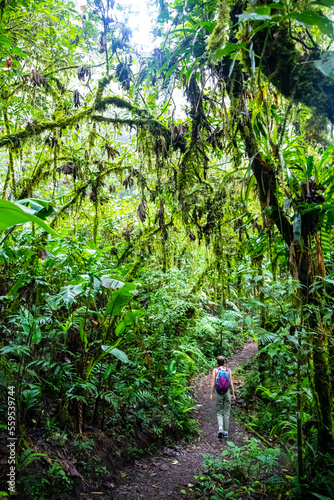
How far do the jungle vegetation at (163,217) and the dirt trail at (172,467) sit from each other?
237 mm

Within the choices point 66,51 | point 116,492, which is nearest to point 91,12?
point 66,51

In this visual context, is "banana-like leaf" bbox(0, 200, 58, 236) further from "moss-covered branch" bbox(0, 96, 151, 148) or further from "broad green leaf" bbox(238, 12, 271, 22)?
"moss-covered branch" bbox(0, 96, 151, 148)

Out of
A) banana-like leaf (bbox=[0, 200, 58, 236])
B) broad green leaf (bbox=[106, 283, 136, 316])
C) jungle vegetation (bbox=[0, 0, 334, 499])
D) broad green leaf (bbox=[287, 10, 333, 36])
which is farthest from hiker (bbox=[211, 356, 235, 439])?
broad green leaf (bbox=[287, 10, 333, 36])

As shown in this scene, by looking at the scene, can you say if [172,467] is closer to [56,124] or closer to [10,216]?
[10,216]

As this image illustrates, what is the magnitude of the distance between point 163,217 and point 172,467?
384cm

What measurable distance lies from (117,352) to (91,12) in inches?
230

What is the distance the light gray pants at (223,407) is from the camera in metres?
4.85

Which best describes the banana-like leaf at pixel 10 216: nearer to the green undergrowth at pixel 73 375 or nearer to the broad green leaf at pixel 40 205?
the broad green leaf at pixel 40 205

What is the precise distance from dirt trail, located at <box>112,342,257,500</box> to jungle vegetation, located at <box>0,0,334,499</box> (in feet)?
0.78

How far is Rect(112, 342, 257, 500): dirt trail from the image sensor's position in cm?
323

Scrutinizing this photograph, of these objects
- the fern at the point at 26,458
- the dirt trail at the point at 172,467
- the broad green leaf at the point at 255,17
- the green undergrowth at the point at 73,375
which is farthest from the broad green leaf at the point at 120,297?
the broad green leaf at the point at 255,17

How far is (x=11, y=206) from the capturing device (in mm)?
1005

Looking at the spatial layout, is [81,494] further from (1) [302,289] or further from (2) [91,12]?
(2) [91,12]

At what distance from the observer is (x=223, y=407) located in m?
4.86
